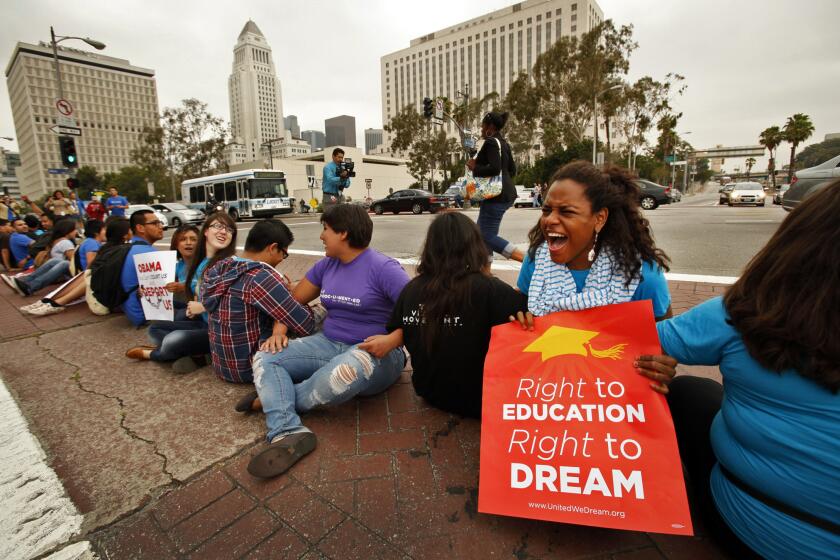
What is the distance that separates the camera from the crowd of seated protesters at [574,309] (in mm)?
1147

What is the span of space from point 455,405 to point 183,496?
1.37 metres

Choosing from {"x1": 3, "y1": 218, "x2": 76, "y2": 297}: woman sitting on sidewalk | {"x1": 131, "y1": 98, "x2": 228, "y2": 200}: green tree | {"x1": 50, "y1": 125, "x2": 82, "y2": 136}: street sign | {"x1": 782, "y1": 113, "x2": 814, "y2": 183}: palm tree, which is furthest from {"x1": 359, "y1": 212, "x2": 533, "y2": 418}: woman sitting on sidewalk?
{"x1": 782, "y1": 113, "x2": 814, "y2": 183}: palm tree

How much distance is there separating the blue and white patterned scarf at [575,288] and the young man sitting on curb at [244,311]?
5.12 feet

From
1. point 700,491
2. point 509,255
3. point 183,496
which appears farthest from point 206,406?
point 509,255

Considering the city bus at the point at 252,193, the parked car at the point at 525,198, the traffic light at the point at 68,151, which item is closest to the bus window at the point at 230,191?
the city bus at the point at 252,193

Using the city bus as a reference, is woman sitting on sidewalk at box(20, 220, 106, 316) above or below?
below

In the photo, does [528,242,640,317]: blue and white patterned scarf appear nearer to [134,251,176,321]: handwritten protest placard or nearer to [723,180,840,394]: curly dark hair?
[723,180,840,394]: curly dark hair

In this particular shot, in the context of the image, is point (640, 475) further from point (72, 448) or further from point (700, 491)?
point (72, 448)

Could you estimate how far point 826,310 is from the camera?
1.11 meters

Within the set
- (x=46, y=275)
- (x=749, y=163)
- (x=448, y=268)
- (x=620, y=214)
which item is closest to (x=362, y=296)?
(x=448, y=268)

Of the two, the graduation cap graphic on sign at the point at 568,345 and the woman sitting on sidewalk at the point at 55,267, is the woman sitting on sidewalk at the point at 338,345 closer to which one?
the graduation cap graphic on sign at the point at 568,345

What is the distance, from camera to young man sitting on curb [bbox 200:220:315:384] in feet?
9.09

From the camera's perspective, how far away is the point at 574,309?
191 centimetres

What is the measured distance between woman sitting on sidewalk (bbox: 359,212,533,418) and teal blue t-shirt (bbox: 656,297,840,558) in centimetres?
84
